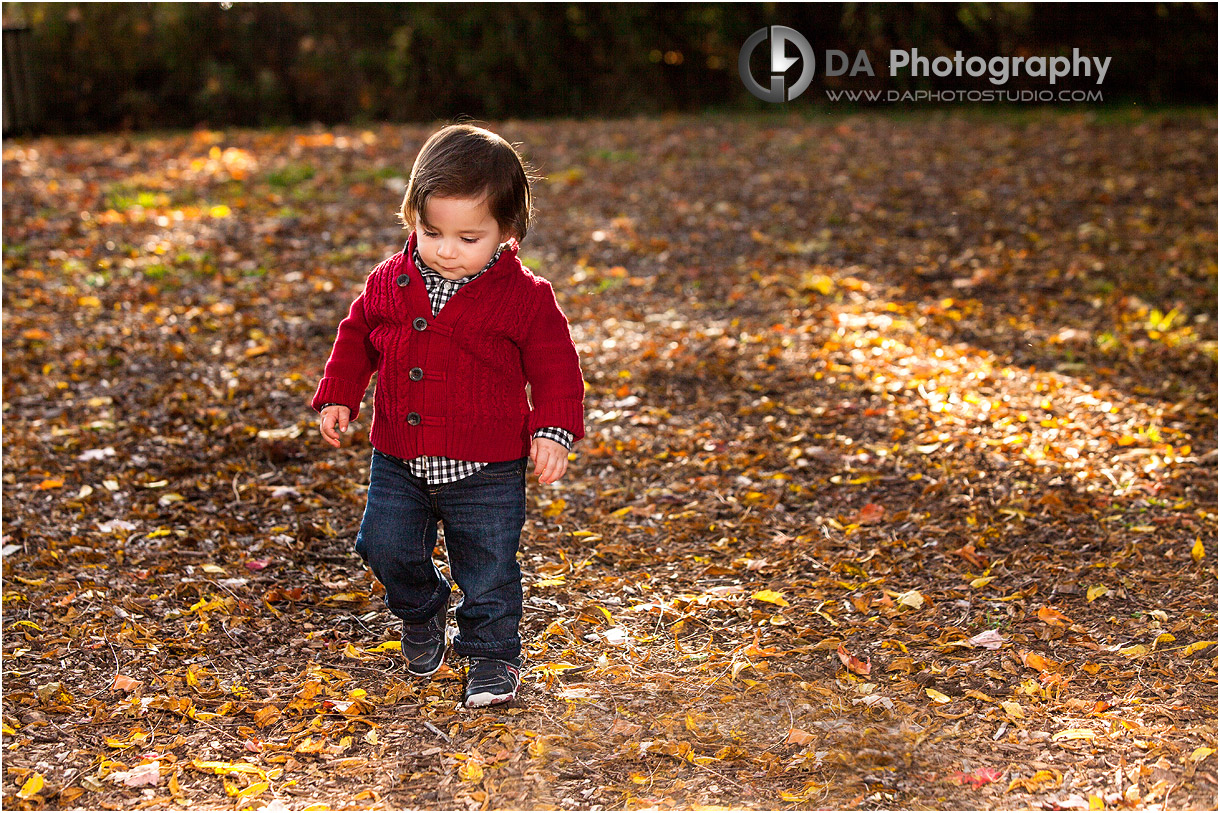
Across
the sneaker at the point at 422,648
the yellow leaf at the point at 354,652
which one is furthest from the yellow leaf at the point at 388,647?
the sneaker at the point at 422,648

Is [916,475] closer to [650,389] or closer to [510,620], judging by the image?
[650,389]

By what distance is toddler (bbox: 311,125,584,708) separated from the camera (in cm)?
255

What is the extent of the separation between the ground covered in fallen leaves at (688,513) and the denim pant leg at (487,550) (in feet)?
0.65

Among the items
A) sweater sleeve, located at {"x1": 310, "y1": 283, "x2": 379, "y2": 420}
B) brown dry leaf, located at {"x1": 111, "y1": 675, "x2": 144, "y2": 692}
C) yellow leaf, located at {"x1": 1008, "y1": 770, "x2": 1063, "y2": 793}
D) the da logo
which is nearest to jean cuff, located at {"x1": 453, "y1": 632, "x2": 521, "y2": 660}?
sweater sleeve, located at {"x1": 310, "y1": 283, "x2": 379, "y2": 420}

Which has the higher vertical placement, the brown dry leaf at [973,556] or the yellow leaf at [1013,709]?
the brown dry leaf at [973,556]

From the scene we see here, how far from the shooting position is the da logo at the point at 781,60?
10.2 metres

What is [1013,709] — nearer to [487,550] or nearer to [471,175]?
[487,550]

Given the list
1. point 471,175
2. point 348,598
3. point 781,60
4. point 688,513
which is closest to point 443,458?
point 471,175

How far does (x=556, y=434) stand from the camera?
2.61 meters

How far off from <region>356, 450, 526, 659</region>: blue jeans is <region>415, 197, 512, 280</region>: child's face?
A: 51 centimetres

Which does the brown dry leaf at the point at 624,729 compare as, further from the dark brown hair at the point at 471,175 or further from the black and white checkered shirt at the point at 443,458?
the dark brown hair at the point at 471,175

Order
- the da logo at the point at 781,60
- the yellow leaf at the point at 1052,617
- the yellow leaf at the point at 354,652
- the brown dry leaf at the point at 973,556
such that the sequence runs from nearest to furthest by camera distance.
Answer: the yellow leaf at the point at 354,652 < the yellow leaf at the point at 1052,617 < the brown dry leaf at the point at 973,556 < the da logo at the point at 781,60

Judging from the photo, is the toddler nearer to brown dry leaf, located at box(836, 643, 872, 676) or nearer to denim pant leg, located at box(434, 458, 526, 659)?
denim pant leg, located at box(434, 458, 526, 659)
